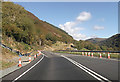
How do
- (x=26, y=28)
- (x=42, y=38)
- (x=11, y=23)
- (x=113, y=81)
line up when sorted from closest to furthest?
(x=113, y=81)
(x=11, y=23)
(x=26, y=28)
(x=42, y=38)

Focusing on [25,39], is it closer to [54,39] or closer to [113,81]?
[113,81]

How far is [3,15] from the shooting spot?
41594mm

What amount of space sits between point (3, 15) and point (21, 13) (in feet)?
23.3

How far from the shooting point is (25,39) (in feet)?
191

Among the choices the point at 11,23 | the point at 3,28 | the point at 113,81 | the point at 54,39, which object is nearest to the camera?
the point at 113,81

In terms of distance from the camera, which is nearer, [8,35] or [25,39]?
[8,35]

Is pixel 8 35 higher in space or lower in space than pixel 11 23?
lower

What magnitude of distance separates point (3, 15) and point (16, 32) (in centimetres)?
658

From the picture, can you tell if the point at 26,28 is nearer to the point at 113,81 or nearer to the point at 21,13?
the point at 21,13

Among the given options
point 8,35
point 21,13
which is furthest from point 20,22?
point 8,35

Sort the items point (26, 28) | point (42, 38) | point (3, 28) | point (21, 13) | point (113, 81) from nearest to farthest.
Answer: point (113, 81)
point (3, 28)
point (21, 13)
point (26, 28)
point (42, 38)

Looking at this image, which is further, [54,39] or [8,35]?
[54,39]

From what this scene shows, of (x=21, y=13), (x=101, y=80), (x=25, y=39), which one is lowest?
(x=101, y=80)

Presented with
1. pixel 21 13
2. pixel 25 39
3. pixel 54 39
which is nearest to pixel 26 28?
pixel 25 39
